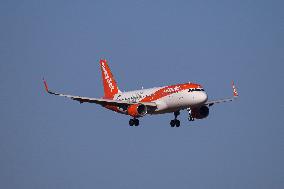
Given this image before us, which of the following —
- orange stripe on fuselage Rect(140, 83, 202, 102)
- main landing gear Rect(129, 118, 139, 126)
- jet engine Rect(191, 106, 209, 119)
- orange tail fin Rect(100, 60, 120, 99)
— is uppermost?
orange tail fin Rect(100, 60, 120, 99)

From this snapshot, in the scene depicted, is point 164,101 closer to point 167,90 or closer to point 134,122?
point 167,90

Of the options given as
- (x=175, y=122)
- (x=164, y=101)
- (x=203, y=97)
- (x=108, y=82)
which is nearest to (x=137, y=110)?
(x=164, y=101)

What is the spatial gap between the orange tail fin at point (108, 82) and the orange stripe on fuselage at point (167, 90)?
17.9 metres

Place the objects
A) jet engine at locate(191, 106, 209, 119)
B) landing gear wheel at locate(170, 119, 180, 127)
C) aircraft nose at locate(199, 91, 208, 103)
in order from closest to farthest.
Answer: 1. aircraft nose at locate(199, 91, 208, 103)
2. jet engine at locate(191, 106, 209, 119)
3. landing gear wheel at locate(170, 119, 180, 127)

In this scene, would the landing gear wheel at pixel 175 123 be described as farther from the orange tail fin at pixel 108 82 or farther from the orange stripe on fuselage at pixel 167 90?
the orange tail fin at pixel 108 82

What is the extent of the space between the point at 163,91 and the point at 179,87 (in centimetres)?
351

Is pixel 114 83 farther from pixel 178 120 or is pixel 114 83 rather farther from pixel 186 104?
pixel 186 104

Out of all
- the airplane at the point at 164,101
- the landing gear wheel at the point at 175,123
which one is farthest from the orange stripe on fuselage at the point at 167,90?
the landing gear wheel at the point at 175,123

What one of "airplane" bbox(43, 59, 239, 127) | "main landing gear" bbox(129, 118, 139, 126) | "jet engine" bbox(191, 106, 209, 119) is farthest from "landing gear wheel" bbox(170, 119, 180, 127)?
"main landing gear" bbox(129, 118, 139, 126)

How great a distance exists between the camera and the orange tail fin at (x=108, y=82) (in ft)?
470

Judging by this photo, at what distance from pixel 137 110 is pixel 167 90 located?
17.0 feet

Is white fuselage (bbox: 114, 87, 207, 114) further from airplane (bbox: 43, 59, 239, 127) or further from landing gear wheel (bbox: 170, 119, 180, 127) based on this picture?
landing gear wheel (bbox: 170, 119, 180, 127)

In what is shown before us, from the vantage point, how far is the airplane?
117 metres

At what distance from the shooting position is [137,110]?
120688 millimetres
